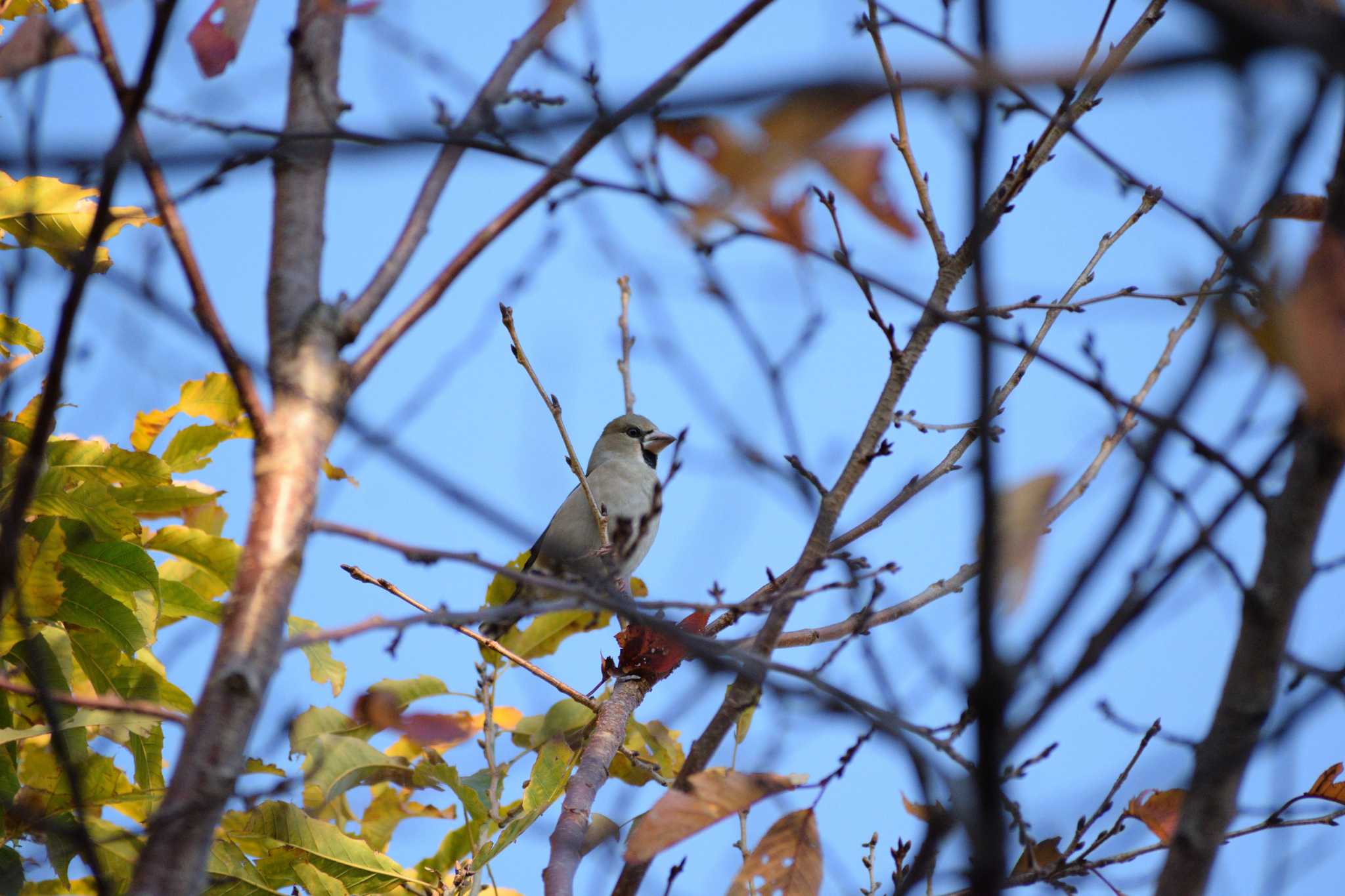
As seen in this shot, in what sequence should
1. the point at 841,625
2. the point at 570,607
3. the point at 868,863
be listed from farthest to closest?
the point at 841,625 → the point at 868,863 → the point at 570,607

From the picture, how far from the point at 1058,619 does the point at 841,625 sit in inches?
95.4

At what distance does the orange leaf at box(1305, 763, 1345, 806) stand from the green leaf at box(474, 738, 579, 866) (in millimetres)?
1813

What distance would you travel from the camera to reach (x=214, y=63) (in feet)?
6.59

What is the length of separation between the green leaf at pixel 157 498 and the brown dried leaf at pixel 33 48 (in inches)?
64.9

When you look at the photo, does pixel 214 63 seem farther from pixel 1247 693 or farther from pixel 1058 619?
pixel 1247 693

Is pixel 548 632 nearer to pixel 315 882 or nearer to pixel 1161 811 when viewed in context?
pixel 315 882

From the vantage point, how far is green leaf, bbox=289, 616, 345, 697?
11.8 feet

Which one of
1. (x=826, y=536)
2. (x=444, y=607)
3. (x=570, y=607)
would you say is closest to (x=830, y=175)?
(x=570, y=607)

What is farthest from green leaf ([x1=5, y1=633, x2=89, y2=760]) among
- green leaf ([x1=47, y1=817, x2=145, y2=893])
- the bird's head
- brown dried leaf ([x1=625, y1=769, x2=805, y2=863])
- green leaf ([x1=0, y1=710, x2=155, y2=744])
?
the bird's head

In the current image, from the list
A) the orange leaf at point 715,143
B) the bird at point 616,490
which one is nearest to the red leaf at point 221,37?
the orange leaf at point 715,143

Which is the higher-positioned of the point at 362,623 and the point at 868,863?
the point at 868,863

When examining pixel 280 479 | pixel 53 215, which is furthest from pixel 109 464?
pixel 280 479

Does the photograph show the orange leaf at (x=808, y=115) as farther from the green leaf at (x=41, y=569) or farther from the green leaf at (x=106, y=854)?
the green leaf at (x=41, y=569)

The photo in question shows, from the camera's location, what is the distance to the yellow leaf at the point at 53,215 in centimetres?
290
